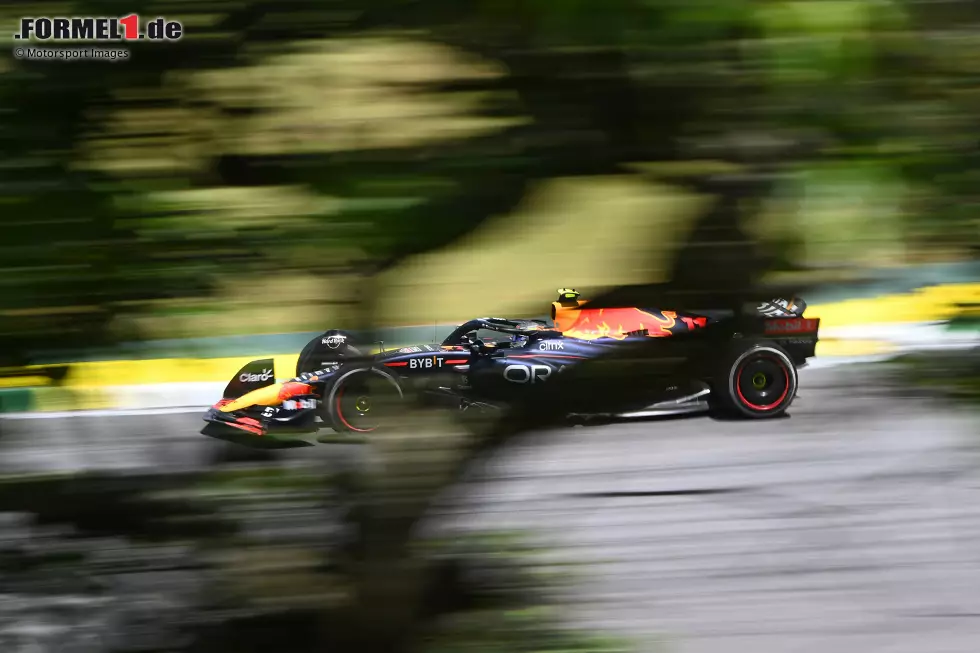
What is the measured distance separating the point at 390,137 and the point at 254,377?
377 millimetres

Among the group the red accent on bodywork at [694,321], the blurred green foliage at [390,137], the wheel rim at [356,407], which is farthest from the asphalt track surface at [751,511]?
the blurred green foliage at [390,137]

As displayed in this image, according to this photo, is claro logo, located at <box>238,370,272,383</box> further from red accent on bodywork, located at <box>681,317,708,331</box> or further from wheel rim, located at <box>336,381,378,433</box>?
red accent on bodywork, located at <box>681,317,708,331</box>

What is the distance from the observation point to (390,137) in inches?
42.0

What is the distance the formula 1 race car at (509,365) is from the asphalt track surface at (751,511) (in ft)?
0.20

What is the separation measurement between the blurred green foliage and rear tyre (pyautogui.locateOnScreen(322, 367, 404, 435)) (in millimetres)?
150

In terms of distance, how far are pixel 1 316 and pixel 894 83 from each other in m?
0.94

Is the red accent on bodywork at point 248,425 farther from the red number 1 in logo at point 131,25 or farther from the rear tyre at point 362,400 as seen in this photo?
the red number 1 in logo at point 131,25

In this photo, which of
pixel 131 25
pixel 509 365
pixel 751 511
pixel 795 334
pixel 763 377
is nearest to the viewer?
pixel 131 25

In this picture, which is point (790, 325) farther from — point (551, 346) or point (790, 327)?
point (551, 346)

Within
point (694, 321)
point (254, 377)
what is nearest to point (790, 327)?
point (694, 321)

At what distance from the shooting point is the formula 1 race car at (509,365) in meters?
1.23

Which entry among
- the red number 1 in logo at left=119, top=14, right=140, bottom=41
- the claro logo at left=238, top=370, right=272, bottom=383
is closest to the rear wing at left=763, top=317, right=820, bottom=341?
the claro logo at left=238, top=370, right=272, bottom=383

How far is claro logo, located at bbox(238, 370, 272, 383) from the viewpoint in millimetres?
1236

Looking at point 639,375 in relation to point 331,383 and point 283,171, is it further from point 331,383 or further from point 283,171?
point 283,171
